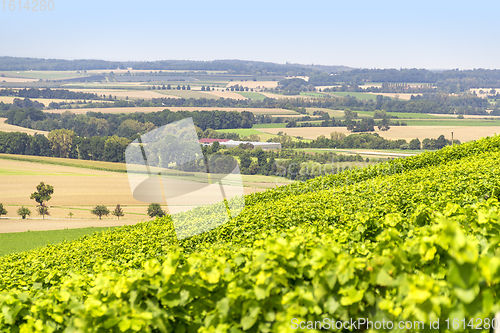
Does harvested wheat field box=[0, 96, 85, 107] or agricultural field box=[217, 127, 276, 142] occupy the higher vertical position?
harvested wheat field box=[0, 96, 85, 107]

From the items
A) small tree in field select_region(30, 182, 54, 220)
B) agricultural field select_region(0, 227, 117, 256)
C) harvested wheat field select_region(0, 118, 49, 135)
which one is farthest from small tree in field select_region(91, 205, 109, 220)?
harvested wheat field select_region(0, 118, 49, 135)

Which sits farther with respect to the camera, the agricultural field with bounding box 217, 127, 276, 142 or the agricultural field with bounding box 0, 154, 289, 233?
the agricultural field with bounding box 217, 127, 276, 142

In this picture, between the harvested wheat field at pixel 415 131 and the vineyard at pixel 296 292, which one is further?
the harvested wheat field at pixel 415 131

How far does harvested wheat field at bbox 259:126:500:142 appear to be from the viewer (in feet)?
270

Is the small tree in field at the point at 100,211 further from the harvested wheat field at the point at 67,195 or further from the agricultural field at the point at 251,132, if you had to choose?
the agricultural field at the point at 251,132

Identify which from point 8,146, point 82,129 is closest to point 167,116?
point 82,129

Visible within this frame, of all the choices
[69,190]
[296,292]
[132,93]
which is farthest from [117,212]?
[132,93]

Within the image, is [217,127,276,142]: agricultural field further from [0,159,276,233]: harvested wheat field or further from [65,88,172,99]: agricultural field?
[65,88,172,99]: agricultural field

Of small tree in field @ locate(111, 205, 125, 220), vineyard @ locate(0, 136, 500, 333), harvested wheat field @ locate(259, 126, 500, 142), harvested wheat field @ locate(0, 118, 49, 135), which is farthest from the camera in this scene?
harvested wheat field @ locate(0, 118, 49, 135)

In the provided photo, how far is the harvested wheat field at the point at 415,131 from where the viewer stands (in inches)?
3238

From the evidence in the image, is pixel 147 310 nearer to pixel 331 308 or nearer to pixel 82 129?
pixel 331 308

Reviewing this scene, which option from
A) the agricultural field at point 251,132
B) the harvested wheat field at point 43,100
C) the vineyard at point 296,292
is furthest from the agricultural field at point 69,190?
the harvested wheat field at point 43,100

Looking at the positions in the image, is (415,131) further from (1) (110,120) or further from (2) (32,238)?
(1) (110,120)

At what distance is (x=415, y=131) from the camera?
319ft
